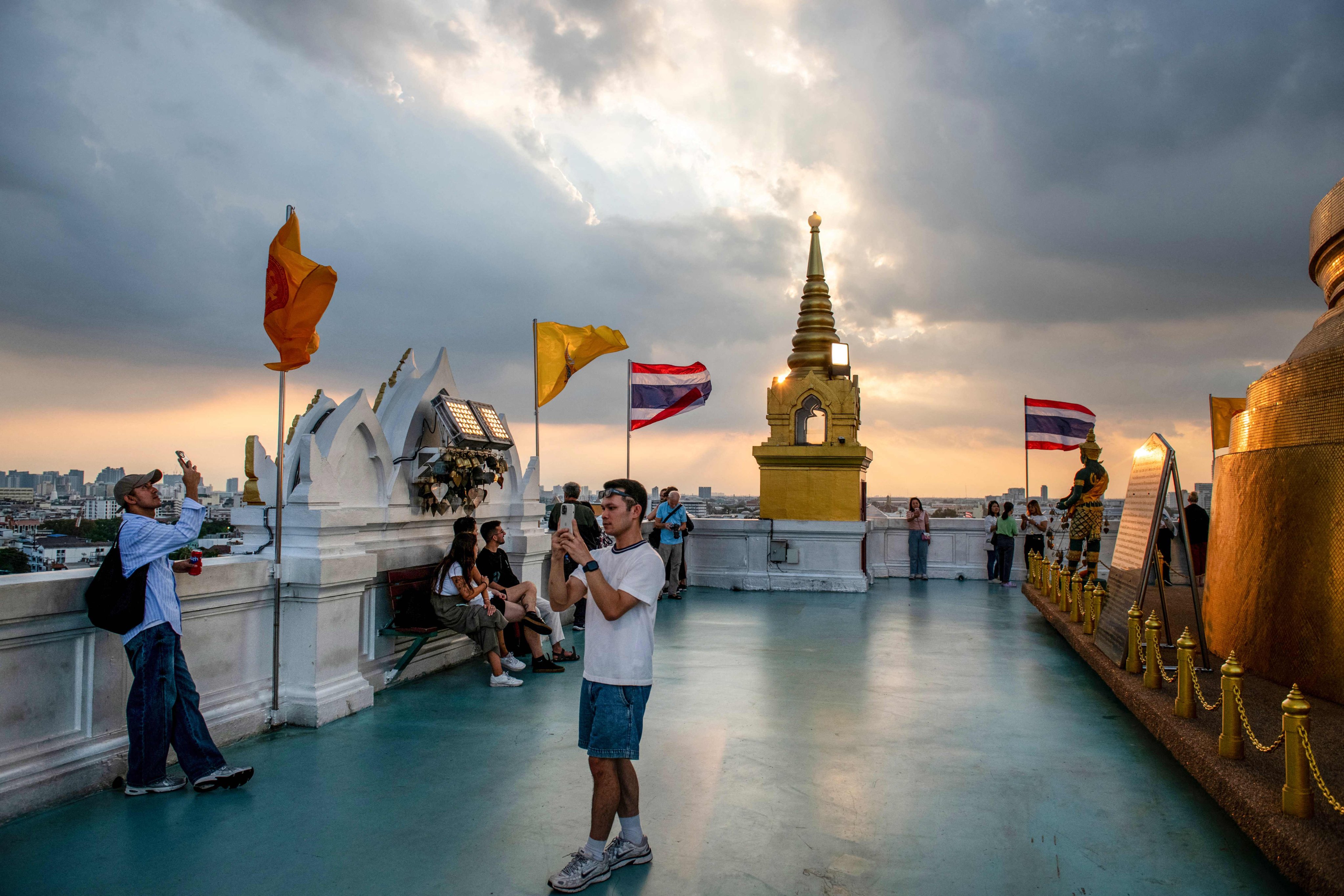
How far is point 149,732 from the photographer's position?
4.43 meters

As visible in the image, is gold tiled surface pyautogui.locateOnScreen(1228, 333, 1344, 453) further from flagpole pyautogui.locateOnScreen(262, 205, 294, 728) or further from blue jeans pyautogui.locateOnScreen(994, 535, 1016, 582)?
blue jeans pyautogui.locateOnScreen(994, 535, 1016, 582)

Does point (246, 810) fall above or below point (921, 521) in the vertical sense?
below

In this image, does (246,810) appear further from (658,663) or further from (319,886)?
(658,663)

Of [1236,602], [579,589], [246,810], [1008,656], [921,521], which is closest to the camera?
[579,589]

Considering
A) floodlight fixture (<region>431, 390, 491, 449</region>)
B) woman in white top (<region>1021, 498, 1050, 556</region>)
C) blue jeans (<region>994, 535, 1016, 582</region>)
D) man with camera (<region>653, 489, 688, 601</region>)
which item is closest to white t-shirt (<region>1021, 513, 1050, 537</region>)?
woman in white top (<region>1021, 498, 1050, 556</region>)

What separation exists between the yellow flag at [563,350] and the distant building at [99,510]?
4873 millimetres

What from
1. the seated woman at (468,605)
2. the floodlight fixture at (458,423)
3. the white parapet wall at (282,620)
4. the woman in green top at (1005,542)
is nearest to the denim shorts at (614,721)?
the white parapet wall at (282,620)

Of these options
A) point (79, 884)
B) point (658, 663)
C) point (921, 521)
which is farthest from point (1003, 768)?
point (921, 521)

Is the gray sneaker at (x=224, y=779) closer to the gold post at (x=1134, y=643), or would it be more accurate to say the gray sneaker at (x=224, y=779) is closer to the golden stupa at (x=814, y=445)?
the gold post at (x=1134, y=643)

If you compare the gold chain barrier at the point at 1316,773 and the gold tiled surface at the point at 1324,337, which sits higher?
the gold tiled surface at the point at 1324,337

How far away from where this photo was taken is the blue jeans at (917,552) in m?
16.5

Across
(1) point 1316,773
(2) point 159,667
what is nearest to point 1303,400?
(1) point 1316,773

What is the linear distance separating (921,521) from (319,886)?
47.7 ft

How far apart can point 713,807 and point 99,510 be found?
4.30 meters
